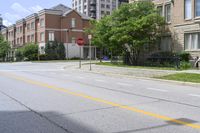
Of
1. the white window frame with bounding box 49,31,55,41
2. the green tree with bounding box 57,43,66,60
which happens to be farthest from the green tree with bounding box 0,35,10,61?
the green tree with bounding box 57,43,66,60

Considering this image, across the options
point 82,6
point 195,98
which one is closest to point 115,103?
point 195,98

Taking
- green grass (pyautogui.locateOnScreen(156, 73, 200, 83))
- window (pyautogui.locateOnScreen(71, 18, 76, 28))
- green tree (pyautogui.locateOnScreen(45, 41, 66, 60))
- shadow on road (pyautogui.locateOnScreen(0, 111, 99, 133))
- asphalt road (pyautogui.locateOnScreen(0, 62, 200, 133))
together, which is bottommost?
shadow on road (pyautogui.locateOnScreen(0, 111, 99, 133))

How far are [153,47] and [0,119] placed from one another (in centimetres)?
2657

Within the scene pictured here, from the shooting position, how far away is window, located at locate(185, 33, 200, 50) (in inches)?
1148

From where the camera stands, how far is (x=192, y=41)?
29.7m

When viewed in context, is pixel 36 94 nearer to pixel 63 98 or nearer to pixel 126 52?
pixel 63 98

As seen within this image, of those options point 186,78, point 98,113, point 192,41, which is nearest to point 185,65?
point 192,41

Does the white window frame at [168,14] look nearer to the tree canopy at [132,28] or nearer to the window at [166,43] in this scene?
the tree canopy at [132,28]

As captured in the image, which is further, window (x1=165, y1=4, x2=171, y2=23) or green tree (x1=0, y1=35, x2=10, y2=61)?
green tree (x1=0, y1=35, x2=10, y2=61)

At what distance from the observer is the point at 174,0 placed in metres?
31.6

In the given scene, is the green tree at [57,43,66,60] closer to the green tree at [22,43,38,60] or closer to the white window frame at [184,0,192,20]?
the green tree at [22,43,38,60]

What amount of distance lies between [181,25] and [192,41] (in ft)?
6.12

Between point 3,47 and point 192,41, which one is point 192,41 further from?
point 3,47

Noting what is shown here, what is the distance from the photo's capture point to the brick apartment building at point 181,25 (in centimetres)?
2930
